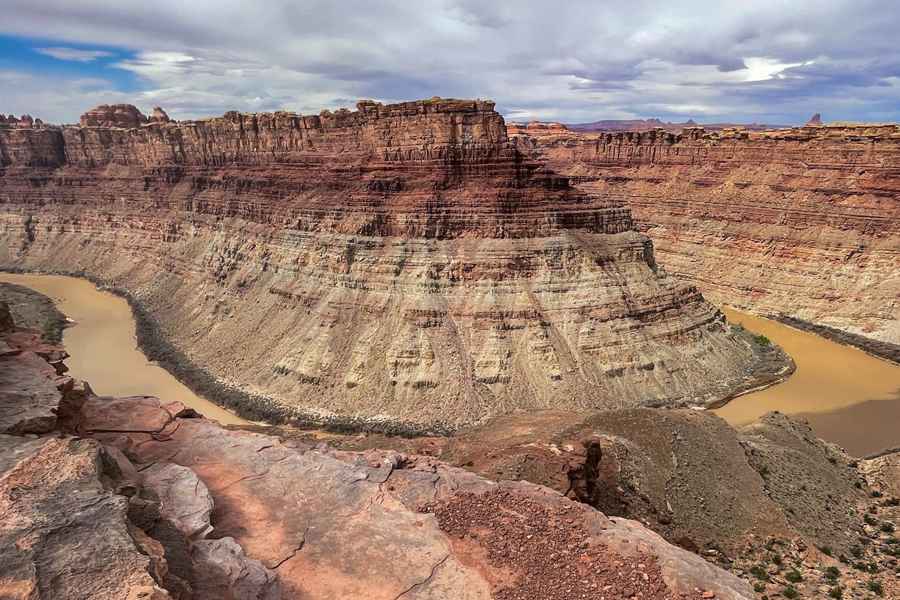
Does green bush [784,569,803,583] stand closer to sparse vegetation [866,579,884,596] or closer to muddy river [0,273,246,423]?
sparse vegetation [866,579,884,596]

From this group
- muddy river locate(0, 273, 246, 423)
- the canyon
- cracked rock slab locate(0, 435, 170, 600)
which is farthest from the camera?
muddy river locate(0, 273, 246, 423)

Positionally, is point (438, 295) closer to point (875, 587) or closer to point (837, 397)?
point (875, 587)

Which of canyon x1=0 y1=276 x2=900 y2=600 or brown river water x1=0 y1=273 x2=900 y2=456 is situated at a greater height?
canyon x1=0 y1=276 x2=900 y2=600

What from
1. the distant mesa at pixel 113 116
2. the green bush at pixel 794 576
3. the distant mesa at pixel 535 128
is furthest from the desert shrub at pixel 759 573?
the distant mesa at pixel 535 128

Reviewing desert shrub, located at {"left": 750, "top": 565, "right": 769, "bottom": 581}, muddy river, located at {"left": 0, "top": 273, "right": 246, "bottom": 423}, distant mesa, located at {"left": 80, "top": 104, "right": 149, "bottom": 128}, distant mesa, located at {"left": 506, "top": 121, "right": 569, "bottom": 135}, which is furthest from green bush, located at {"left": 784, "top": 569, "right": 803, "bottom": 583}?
distant mesa, located at {"left": 506, "top": 121, "right": 569, "bottom": 135}

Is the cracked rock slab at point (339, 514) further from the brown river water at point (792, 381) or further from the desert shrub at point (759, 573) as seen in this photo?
the brown river water at point (792, 381)

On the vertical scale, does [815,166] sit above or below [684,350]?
above

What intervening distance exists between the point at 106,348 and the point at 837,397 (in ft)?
195

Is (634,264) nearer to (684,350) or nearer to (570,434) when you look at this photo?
(684,350)

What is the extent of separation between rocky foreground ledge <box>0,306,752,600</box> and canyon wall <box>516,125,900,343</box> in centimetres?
4906

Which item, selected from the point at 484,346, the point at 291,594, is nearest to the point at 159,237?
the point at 484,346

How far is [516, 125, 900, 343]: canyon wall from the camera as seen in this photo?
50.8 metres

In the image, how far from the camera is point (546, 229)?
36438 millimetres

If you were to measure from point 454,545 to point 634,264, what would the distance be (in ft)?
Answer: 102
